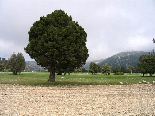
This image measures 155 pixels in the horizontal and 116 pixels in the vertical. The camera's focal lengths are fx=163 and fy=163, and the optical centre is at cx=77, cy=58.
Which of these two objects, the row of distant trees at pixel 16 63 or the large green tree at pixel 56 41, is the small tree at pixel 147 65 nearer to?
the large green tree at pixel 56 41

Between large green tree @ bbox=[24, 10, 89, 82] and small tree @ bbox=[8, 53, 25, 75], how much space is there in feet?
161

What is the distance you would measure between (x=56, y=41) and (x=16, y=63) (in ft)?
A: 177

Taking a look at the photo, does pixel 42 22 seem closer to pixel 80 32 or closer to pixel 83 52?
pixel 80 32

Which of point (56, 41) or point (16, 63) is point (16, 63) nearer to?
point (16, 63)

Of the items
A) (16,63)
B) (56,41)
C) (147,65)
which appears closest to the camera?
(56,41)

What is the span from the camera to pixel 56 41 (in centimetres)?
2309

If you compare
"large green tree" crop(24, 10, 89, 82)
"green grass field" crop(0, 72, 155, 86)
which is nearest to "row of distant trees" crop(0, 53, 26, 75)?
"green grass field" crop(0, 72, 155, 86)

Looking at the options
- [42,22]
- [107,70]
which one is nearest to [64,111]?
[42,22]

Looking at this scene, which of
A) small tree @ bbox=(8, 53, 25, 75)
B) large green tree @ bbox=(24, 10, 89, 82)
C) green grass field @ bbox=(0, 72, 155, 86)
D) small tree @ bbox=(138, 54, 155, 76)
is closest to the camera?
large green tree @ bbox=(24, 10, 89, 82)

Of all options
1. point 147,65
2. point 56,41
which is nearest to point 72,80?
point 56,41

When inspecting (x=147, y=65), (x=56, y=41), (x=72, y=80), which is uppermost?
(x=56, y=41)

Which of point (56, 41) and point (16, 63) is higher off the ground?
point (56, 41)

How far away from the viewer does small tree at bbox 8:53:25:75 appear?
70625 millimetres

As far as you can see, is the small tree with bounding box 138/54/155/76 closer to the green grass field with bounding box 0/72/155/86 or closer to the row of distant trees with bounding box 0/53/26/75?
the green grass field with bounding box 0/72/155/86
